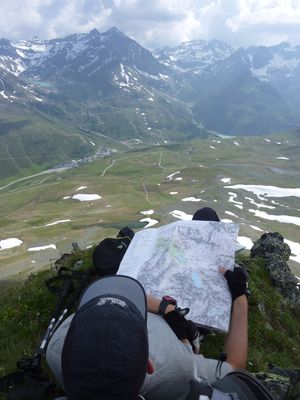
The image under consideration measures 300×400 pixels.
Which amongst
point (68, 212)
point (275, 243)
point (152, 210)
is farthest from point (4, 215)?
point (275, 243)

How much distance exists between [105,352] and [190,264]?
568 cm

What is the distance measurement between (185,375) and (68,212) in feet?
505

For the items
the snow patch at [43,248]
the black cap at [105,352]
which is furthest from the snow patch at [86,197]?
the black cap at [105,352]

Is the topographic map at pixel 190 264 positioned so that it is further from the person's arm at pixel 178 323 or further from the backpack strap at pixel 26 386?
the backpack strap at pixel 26 386

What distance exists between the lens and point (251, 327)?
11242 millimetres

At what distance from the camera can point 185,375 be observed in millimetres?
6203

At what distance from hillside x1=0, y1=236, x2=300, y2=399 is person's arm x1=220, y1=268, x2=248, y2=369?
2.16 feet

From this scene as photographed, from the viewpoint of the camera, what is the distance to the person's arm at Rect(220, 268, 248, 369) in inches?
291

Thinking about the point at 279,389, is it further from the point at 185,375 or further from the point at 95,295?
the point at 95,295

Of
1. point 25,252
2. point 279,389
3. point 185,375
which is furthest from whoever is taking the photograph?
point 25,252

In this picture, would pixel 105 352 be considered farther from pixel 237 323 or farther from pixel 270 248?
pixel 270 248

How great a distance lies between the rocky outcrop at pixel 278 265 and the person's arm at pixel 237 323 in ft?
21.2

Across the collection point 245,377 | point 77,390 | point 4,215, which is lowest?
point 4,215

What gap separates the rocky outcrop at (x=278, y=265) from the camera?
15000 mm
